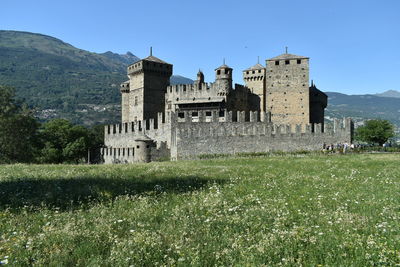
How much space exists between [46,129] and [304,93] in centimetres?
4360

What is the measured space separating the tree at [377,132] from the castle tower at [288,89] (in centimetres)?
3586

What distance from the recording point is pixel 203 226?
22.6ft

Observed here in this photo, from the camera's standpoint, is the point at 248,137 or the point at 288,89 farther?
the point at 288,89

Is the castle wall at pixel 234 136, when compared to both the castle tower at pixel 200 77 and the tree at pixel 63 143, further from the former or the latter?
the tree at pixel 63 143

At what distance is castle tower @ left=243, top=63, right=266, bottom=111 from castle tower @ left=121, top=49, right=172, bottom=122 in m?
12.9

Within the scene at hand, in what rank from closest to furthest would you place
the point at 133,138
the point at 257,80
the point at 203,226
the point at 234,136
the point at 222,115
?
1. the point at 203,226
2. the point at 234,136
3. the point at 222,115
4. the point at 133,138
5. the point at 257,80

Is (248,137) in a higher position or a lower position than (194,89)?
lower

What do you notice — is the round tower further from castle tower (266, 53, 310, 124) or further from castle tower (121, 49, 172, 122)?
castle tower (121, 49, 172, 122)

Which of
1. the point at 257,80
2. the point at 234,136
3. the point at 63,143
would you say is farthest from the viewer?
the point at 63,143

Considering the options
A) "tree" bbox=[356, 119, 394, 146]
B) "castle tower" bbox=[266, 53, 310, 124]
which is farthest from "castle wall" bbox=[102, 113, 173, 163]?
"tree" bbox=[356, 119, 394, 146]

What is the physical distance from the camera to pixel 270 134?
37.2 metres

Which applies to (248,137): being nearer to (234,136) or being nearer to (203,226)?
(234,136)

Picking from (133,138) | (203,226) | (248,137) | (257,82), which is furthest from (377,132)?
(203,226)

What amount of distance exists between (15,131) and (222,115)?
29.9 meters
